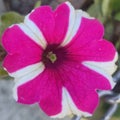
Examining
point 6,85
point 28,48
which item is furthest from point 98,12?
point 28,48

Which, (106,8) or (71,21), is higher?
(71,21)

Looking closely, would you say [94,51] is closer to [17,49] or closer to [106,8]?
[17,49]

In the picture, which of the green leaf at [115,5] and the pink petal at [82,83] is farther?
the green leaf at [115,5]

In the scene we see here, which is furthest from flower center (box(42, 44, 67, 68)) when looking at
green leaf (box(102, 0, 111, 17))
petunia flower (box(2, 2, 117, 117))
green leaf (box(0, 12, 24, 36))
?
green leaf (box(102, 0, 111, 17))

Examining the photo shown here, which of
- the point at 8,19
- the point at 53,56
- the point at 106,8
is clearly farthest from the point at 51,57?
the point at 106,8

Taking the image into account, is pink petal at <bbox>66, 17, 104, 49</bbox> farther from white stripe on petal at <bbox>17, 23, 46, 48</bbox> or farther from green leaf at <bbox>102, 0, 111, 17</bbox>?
green leaf at <bbox>102, 0, 111, 17</bbox>

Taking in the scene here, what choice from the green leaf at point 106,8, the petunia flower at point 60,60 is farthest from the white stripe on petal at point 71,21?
the green leaf at point 106,8

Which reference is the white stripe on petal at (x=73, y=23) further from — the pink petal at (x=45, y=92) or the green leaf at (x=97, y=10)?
the green leaf at (x=97, y=10)
